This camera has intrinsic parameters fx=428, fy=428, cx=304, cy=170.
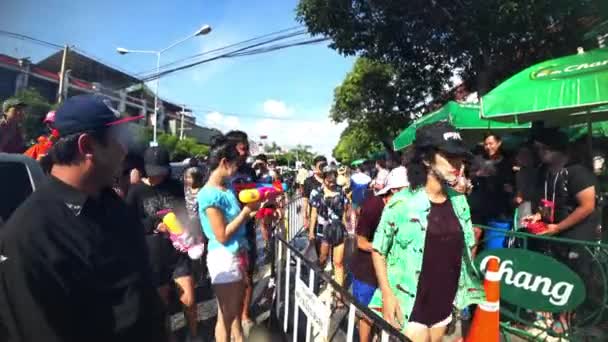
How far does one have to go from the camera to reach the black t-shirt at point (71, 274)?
1183mm

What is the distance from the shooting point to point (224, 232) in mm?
3098

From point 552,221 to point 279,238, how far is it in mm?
2632

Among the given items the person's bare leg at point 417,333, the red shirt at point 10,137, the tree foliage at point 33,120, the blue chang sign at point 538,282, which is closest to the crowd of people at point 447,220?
the person's bare leg at point 417,333

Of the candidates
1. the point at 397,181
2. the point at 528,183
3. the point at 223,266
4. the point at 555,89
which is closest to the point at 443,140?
the point at 397,181

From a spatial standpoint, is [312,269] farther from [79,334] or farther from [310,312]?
[79,334]

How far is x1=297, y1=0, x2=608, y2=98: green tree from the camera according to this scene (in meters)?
8.00

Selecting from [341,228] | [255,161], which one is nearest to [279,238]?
[341,228]

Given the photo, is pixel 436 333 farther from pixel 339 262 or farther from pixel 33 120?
pixel 33 120

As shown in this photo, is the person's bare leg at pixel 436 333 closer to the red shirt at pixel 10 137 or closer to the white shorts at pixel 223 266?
the white shorts at pixel 223 266

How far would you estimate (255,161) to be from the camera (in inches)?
362

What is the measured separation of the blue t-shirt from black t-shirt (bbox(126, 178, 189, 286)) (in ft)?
2.11

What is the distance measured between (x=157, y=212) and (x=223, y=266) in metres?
0.98

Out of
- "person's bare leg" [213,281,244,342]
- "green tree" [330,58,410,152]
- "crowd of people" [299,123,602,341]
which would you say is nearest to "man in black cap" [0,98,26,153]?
"person's bare leg" [213,281,244,342]

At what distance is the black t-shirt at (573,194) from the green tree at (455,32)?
16.2 ft
